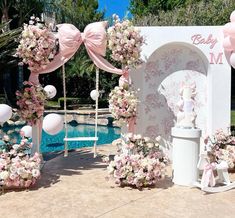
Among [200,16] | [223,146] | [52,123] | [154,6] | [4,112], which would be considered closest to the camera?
[4,112]

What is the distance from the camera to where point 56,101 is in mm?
25609

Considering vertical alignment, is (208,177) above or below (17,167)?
below

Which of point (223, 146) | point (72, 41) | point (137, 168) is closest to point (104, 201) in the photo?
point (137, 168)

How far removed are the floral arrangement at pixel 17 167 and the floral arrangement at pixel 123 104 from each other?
2071mm

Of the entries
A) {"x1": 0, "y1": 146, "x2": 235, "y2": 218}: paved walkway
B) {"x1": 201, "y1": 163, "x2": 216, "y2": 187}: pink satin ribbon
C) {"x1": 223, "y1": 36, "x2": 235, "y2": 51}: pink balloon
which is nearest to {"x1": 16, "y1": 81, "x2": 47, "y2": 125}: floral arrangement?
{"x1": 0, "y1": 146, "x2": 235, "y2": 218}: paved walkway

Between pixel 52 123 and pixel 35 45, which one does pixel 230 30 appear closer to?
pixel 35 45

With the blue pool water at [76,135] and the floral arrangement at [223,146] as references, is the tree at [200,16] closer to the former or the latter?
the blue pool water at [76,135]

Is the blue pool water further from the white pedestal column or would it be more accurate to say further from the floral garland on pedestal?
the white pedestal column

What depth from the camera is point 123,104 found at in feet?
24.8

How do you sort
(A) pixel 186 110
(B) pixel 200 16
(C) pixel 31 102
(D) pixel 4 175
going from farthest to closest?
1. (B) pixel 200 16
2. (C) pixel 31 102
3. (A) pixel 186 110
4. (D) pixel 4 175

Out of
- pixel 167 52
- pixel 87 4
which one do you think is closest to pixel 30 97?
pixel 167 52

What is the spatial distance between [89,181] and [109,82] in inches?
636

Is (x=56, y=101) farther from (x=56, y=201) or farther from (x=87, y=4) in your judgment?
(x=56, y=201)

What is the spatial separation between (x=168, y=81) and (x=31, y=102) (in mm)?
3384
